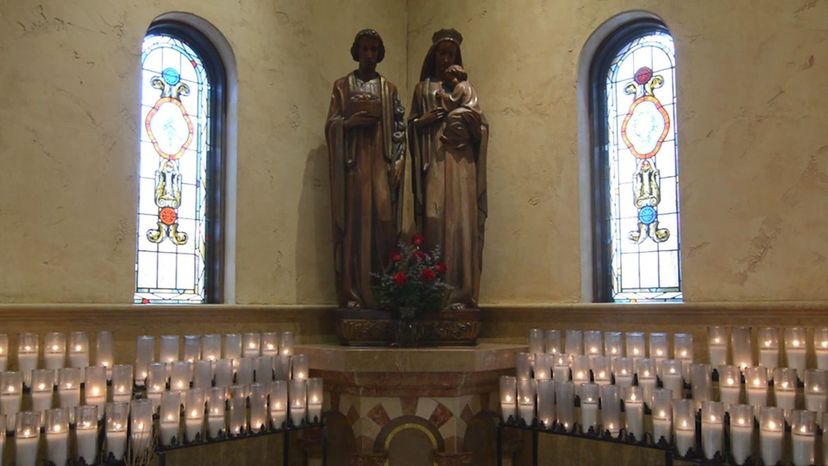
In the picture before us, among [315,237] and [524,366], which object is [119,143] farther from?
[524,366]

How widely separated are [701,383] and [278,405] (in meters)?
2.56

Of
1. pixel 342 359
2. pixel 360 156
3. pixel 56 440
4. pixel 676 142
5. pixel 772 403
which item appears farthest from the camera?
pixel 360 156

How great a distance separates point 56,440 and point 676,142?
4.46 meters

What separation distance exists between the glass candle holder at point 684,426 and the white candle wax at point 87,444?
121 inches

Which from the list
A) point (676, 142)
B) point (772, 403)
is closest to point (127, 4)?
point (676, 142)

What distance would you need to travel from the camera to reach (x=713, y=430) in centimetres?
400

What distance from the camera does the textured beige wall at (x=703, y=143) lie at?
4855 millimetres

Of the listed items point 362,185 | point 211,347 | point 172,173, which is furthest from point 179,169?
point 211,347

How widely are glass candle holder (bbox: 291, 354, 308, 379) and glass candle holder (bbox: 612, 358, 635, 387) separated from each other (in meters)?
2.07

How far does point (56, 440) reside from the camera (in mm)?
3922

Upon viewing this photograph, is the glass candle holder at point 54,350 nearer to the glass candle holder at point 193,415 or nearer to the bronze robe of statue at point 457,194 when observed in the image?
the glass candle holder at point 193,415

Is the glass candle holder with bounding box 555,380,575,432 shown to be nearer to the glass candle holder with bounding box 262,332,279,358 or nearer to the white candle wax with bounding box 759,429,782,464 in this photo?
the white candle wax with bounding box 759,429,782,464

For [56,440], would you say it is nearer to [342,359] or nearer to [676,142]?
[342,359]

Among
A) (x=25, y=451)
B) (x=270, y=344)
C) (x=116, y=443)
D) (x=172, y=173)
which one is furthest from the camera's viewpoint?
(x=172, y=173)
